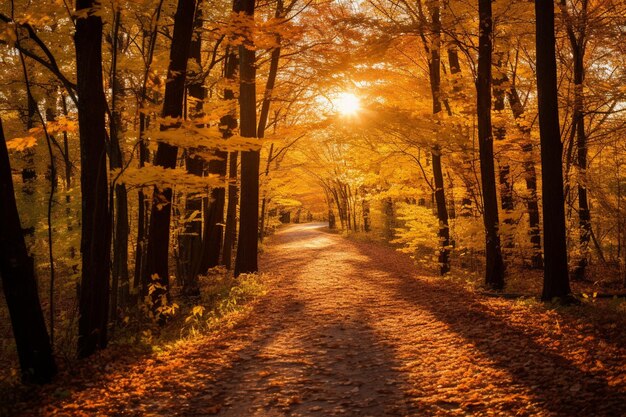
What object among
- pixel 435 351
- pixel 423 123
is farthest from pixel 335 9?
pixel 435 351

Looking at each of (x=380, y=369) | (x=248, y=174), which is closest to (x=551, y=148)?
(x=380, y=369)

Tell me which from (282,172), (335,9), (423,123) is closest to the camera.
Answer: (423,123)

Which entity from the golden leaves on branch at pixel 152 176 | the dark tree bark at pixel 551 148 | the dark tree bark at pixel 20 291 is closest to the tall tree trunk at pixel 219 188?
the golden leaves on branch at pixel 152 176

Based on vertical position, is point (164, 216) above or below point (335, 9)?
below

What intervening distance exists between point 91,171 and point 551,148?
7664 mm

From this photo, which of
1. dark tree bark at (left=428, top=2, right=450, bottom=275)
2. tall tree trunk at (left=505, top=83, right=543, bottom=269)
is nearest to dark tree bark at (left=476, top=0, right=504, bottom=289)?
dark tree bark at (left=428, top=2, right=450, bottom=275)

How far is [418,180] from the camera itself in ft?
53.9

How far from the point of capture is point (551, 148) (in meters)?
7.53

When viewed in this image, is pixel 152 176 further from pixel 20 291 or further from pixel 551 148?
pixel 551 148

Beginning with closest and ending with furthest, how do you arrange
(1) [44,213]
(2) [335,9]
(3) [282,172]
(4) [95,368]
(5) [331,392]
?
(5) [331,392] < (4) [95,368] < (2) [335,9] < (1) [44,213] < (3) [282,172]

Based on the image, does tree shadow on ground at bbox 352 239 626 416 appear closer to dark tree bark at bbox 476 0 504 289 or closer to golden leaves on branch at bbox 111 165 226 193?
dark tree bark at bbox 476 0 504 289

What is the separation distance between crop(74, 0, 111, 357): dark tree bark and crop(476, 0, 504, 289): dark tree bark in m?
8.27

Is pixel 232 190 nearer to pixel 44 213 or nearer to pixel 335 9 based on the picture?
pixel 44 213

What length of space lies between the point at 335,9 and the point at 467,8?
3.84 metres
